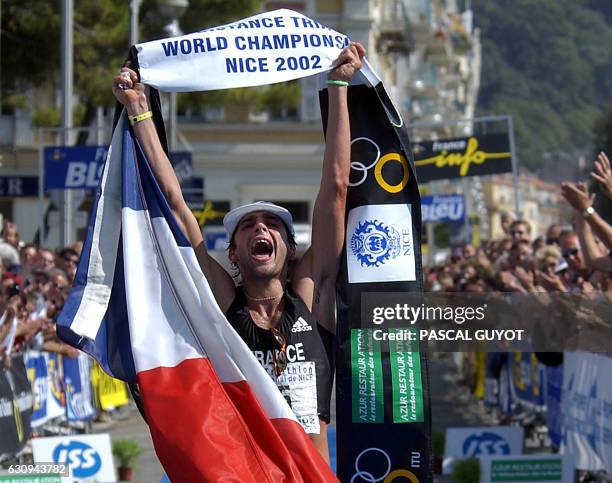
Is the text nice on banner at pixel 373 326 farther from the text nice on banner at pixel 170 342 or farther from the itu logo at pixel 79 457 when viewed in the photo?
the itu logo at pixel 79 457

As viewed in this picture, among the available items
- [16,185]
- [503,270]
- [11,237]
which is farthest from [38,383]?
[16,185]

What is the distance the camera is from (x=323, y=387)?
5617mm

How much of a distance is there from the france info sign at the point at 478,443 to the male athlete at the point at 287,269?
648 cm

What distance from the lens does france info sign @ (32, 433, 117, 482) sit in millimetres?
10648

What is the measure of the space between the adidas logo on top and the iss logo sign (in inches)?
12.1

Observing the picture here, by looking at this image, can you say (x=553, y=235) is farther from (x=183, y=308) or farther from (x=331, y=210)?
(x=183, y=308)

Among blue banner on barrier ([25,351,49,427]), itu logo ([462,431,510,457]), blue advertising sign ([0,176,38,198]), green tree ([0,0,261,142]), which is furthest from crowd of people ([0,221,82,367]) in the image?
green tree ([0,0,261,142])

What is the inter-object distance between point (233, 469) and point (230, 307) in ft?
2.63

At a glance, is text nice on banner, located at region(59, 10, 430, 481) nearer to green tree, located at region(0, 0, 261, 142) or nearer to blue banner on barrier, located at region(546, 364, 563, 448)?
blue banner on barrier, located at region(546, 364, 563, 448)

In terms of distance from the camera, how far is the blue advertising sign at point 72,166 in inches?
823

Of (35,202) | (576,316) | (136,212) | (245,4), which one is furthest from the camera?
(35,202)

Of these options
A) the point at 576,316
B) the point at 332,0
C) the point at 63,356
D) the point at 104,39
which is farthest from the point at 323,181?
the point at 332,0

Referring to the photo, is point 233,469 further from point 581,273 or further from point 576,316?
point 581,273

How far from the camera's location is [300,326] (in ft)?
18.4
